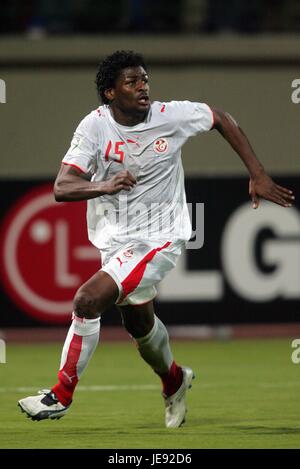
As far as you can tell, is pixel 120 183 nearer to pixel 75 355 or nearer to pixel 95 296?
pixel 95 296

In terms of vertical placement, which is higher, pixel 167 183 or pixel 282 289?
pixel 282 289

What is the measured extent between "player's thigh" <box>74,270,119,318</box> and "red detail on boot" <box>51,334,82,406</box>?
0.63 feet

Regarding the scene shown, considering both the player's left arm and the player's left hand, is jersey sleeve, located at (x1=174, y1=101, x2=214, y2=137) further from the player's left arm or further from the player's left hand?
the player's left hand

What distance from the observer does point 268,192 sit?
744 centimetres

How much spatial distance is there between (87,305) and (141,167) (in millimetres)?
1014

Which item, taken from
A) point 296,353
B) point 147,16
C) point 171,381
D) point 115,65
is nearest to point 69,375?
point 171,381

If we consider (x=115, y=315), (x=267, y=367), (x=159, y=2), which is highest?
(x=159, y=2)

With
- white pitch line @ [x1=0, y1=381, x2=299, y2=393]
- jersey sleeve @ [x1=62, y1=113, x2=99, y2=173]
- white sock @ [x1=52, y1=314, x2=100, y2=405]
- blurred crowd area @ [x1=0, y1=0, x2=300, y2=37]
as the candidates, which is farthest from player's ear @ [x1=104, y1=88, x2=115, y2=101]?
blurred crowd area @ [x1=0, y1=0, x2=300, y2=37]

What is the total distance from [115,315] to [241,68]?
4.40 m

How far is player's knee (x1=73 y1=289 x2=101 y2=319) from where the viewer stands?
23.6 ft

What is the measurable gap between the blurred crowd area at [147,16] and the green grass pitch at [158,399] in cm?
479

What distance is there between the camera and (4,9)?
16.5m

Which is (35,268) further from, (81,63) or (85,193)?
(85,193)
